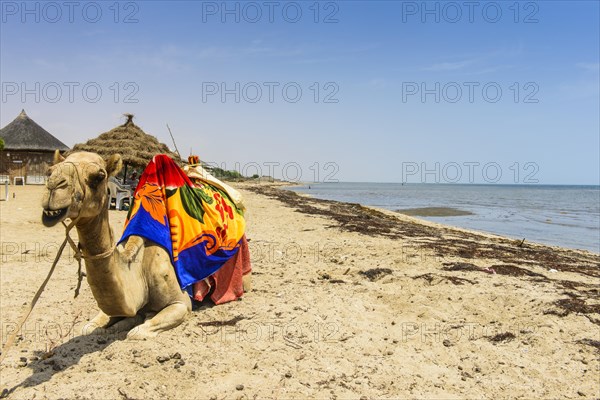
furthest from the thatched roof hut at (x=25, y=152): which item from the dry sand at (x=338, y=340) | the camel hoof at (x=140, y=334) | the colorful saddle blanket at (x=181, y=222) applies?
the camel hoof at (x=140, y=334)

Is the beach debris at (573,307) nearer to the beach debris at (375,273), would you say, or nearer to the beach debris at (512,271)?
the beach debris at (512,271)

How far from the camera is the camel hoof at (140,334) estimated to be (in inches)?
171

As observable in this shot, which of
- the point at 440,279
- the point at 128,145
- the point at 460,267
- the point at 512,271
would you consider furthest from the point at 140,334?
the point at 128,145

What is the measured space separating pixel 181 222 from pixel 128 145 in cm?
1511

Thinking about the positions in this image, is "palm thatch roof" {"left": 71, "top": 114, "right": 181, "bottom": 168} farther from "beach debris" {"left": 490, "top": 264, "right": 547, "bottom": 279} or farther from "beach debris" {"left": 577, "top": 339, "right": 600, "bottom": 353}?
"beach debris" {"left": 577, "top": 339, "right": 600, "bottom": 353}

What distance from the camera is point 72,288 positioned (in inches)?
251

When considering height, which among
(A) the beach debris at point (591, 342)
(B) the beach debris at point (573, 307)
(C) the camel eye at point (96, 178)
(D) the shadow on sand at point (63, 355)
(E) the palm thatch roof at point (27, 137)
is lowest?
(A) the beach debris at point (591, 342)

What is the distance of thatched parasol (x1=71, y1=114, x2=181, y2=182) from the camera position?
18.5 meters

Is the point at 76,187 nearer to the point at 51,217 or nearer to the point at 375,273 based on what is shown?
the point at 51,217

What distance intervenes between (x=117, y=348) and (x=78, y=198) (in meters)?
1.80

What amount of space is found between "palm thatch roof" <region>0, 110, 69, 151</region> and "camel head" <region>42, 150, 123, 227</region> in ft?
112

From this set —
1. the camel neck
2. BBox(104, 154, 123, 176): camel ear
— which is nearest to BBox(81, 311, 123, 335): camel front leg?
the camel neck

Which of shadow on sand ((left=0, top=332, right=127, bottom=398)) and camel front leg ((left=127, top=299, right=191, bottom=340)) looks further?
Result: camel front leg ((left=127, top=299, right=191, bottom=340))

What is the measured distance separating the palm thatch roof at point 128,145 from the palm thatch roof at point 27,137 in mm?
15886
